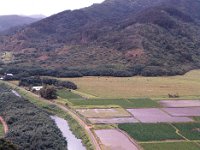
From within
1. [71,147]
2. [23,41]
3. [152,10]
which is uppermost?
[152,10]

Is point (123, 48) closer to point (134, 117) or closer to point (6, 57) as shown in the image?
point (6, 57)

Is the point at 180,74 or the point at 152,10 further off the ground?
the point at 152,10

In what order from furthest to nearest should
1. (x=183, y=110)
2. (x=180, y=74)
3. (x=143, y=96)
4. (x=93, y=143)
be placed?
(x=180, y=74), (x=143, y=96), (x=183, y=110), (x=93, y=143)

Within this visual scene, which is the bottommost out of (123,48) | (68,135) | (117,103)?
(68,135)

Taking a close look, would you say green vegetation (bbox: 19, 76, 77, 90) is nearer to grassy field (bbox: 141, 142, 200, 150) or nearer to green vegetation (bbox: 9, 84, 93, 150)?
green vegetation (bbox: 9, 84, 93, 150)

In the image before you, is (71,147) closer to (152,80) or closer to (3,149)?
(3,149)

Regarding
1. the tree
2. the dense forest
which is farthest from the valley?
the dense forest

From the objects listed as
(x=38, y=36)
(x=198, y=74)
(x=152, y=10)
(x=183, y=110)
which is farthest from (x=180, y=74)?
(x=38, y=36)

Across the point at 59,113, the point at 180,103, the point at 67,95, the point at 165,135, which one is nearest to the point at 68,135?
the point at 59,113
